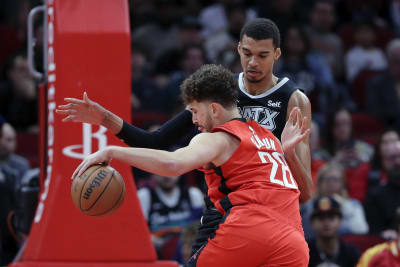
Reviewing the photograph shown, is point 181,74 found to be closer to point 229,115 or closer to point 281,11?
point 281,11

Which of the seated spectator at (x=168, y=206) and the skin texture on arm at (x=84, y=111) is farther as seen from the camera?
the seated spectator at (x=168, y=206)

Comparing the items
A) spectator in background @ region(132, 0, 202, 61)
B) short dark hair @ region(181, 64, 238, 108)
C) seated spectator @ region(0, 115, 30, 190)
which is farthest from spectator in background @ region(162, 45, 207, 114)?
short dark hair @ region(181, 64, 238, 108)

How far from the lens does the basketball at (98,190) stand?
12.9ft

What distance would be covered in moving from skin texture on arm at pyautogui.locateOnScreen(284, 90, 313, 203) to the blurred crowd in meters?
1.35

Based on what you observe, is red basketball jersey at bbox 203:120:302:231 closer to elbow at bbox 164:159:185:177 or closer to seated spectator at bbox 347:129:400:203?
elbow at bbox 164:159:185:177

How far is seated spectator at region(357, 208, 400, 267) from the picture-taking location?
22.3 feet

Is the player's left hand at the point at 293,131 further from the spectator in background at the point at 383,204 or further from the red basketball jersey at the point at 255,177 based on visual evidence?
the spectator in background at the point at 383,204

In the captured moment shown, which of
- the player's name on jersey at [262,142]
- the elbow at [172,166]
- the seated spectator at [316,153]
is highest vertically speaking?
the player's name on jersey at [262,142]

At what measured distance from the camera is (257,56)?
4.70 metres

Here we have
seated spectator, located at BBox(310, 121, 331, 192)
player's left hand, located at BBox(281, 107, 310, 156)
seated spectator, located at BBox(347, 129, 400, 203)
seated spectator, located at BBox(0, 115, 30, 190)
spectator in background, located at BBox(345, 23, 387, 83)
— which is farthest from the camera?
spectator in background, located at BBox(345, 23, 387, 83)

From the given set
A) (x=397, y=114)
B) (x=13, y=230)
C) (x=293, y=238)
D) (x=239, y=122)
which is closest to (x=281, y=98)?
(x=239, y=122)

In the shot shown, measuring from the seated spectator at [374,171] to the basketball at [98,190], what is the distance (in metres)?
4.96

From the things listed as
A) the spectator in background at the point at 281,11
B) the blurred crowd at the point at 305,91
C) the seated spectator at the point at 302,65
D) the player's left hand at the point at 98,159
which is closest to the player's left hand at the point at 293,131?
the player's left hand at the point at 98,159

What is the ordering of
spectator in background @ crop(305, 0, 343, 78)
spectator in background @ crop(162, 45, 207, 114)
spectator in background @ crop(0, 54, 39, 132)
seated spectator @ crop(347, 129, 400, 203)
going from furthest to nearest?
spectator in background @ crop(305, 0, 343, 78), spectator in background @ crop(162, 45, 207, 114), spectator in background @ crop(0, 54, 39, 132), seated spectator @ crop(347, 129, 400, 203)
